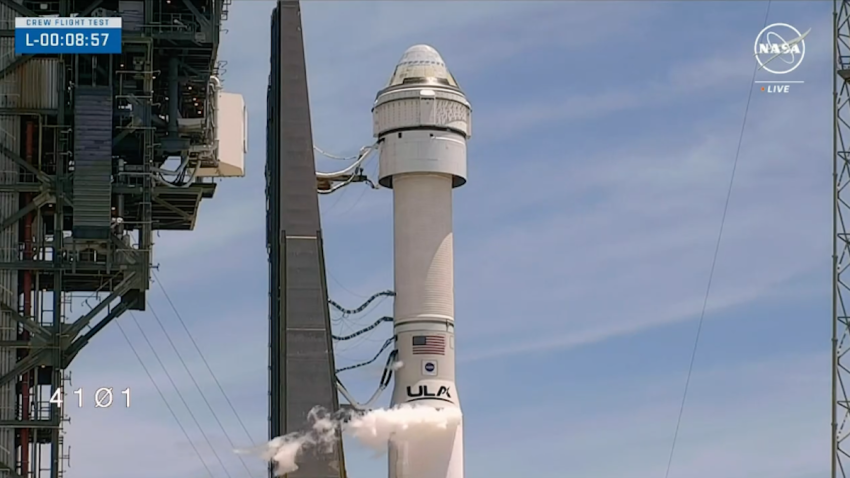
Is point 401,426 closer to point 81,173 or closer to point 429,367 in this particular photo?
point 429,367

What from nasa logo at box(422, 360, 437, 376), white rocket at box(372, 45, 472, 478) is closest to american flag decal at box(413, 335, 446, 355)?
white rocket at box(372, 45, 472, 478)

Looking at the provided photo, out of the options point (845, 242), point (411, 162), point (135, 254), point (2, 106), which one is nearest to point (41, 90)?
point (2, 106)

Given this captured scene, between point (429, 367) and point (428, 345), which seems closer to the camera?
point (429, 367)

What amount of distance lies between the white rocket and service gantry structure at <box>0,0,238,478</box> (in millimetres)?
7717

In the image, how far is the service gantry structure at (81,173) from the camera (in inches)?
3595

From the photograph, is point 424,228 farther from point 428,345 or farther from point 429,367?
point 429,367

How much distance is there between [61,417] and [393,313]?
556 inches

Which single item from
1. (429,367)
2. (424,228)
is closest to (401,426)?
(429,367)

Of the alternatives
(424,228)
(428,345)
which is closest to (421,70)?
(424,228)

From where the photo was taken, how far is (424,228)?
94.3 metres

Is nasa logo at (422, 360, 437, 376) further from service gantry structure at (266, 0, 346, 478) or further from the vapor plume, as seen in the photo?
service gantry structure at (266, 0, 346, 478)
